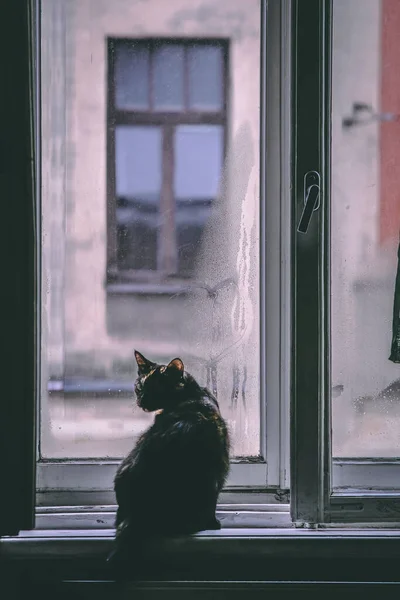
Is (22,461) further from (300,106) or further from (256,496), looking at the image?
(300,106)

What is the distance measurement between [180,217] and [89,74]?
47 cm

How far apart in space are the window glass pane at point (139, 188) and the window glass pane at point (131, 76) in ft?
0.24

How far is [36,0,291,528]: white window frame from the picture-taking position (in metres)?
1.65

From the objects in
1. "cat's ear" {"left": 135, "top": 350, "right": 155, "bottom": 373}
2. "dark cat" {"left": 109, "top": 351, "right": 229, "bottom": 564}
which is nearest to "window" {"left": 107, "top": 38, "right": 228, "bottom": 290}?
"cat's ear" {"left": 135, "top": 350, "right": 155, "bottom": 373}

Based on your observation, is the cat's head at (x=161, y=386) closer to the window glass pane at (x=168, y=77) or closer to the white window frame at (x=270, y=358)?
the white window frame at (x=270, y=358)

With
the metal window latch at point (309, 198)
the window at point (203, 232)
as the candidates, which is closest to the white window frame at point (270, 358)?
the window at point (203, 232)

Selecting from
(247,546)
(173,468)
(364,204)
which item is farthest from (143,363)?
(364,204)

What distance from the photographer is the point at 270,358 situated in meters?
1.67

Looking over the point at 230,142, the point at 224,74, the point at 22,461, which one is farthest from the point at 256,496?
the point at 224,74

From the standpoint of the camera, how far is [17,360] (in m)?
1.49

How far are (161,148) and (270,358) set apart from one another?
25.9 inches

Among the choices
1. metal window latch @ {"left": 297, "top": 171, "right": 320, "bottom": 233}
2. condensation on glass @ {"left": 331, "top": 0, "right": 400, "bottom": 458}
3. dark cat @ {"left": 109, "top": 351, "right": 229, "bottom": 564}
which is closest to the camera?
dark cat @ {"left": 109, "top": 351, "right": 229, "bottom": 564}

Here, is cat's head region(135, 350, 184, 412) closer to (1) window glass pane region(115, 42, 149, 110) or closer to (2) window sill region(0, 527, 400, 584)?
(2) window sill region(0, 527, 400, 584)

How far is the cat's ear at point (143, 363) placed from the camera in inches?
61.1
